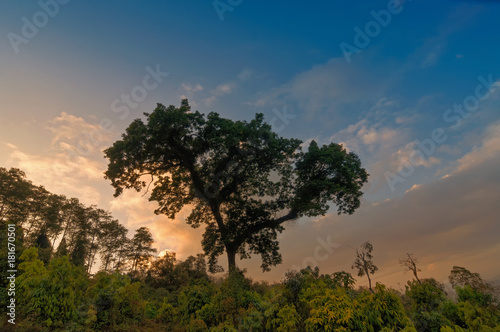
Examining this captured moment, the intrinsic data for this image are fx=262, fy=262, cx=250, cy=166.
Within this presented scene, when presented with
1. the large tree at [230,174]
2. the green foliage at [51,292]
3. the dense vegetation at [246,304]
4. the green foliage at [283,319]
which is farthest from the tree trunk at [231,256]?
the green foliage at [51,292]

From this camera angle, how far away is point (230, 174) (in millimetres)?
22469

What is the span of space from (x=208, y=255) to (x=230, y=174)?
317 inches

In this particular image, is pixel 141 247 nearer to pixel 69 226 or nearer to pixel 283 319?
pixel 69 226

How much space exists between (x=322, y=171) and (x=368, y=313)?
16.7 metres

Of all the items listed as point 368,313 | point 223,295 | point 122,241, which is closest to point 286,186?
point 223,295

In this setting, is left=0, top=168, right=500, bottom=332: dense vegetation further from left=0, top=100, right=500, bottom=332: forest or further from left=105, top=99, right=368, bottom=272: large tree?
left=105, top=99, right=368, bottom=272: large tree

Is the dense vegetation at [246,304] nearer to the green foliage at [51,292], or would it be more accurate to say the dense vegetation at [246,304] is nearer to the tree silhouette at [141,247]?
the green foliage at [51,292]

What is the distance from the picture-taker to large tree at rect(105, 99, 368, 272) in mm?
Result: 19031

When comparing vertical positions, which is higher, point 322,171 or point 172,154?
point 172,154

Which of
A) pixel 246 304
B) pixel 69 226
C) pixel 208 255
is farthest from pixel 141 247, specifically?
pixel 246 304

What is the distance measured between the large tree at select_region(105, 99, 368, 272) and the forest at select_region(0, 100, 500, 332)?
9 centimetres

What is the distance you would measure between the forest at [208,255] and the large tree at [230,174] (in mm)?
91

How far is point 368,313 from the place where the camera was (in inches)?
225

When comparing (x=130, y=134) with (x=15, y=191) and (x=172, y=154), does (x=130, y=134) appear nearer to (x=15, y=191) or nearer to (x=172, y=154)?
(x=172, y=154)
